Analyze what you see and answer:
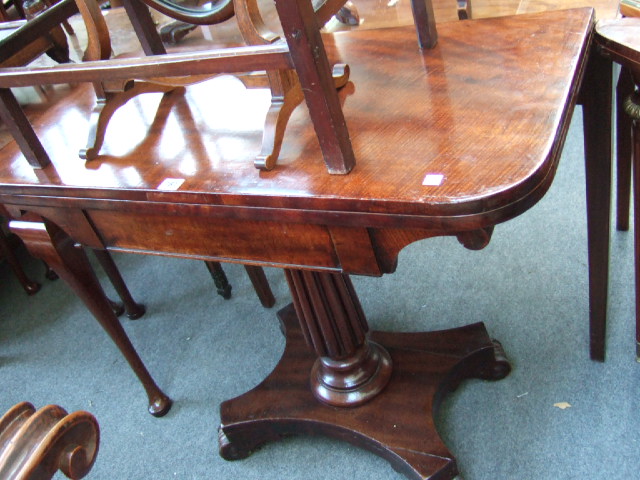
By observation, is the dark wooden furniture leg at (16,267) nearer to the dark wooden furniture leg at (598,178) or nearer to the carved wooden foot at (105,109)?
the carved wooden foot at (105,109)

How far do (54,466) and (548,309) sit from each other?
130 cm

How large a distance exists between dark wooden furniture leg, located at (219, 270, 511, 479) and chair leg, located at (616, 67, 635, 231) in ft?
1.65

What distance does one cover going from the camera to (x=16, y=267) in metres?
2.12

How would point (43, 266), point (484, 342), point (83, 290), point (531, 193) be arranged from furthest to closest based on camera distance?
Answer: 1. point (43, 266)
2. point (484, 342)
3. point (83, 290)
4. point (531, 193)

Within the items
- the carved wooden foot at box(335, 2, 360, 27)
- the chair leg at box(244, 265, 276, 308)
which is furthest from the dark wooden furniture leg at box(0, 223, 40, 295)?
the carved wooden foot at box(335, 2, 360, 27)

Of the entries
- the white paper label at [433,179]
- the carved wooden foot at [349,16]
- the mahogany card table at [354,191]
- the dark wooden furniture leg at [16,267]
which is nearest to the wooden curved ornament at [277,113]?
the mahogany card table at [354,191]

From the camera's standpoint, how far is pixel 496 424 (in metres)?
1.39

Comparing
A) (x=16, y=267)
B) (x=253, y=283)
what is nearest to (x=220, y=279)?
(x=253, y=283)

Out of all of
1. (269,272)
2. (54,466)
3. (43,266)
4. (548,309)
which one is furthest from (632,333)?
(43,266)

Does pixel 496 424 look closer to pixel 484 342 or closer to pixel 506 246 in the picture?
pixel 484 342

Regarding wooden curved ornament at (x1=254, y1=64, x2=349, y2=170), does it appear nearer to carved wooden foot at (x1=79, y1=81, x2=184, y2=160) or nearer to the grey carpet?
carved wooden foot at (x1=79, y1=81, x2=184, y2=160)

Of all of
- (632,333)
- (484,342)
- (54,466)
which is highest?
(54,466)

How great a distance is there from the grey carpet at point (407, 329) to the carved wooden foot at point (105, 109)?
0.73 meters

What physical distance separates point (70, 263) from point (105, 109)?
305mm
